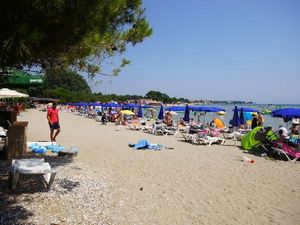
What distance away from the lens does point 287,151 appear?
1022cm

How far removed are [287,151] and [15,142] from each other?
8014 millimetres

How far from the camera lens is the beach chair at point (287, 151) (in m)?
10.0

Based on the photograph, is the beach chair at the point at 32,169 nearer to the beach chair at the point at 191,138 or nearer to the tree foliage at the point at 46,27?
the tree foliage at the point at 46,27

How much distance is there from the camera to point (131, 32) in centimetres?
570

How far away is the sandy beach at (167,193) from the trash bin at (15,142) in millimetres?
1197

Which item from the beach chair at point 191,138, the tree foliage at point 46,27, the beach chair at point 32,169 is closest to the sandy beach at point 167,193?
the beach chair at point 32,169

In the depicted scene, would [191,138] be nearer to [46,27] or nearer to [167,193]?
[167,193]

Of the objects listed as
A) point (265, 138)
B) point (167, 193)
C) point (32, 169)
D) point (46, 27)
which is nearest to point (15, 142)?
point (32, 169)

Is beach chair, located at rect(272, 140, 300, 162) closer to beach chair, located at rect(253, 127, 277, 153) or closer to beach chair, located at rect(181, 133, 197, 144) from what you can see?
beach chair, located at rect(253, 127, 277, 153)

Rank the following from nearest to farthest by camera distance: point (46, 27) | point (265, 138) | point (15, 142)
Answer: point (46, 27), point (15, 142), point (265, 138)

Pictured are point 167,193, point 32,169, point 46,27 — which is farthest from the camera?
point 167,193

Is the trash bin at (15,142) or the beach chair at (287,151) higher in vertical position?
the trash bin at (15,142)

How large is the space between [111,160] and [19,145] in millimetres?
2468

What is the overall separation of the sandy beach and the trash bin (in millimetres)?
1197
